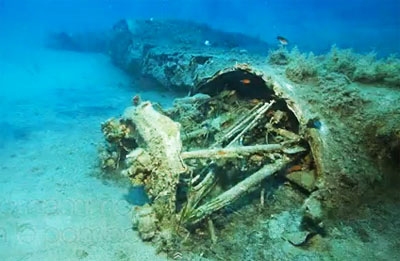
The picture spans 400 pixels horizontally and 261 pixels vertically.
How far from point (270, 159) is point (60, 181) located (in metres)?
3.42

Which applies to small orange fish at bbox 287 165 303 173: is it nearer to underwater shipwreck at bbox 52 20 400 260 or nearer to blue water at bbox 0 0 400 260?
underwater shipwreck at bbox 52 20 400 260

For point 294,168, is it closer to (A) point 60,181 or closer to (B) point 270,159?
(B) point 270,159

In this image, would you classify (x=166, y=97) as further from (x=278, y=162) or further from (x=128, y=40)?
(x=278, y=162)

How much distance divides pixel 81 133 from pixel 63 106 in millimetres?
2823

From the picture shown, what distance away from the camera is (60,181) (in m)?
6.04

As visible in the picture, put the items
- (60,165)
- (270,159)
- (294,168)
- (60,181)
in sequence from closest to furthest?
1. (270,159)
2. (294,168)
3. (60,181)
4. (60,165)

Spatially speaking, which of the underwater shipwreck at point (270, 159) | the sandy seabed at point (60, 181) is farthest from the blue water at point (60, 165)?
the underwater shipwreck at point (270, 159)

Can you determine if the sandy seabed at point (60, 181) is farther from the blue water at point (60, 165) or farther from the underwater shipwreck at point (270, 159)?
the underwater shipwreck at point (270, 159)

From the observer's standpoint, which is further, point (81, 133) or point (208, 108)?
point (81, 133)

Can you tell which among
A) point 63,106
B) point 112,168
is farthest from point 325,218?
point 63,106

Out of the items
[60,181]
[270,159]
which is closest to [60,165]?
[60,181]

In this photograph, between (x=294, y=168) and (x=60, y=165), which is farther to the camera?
(x=60, y=165)

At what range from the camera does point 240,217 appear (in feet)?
15.5

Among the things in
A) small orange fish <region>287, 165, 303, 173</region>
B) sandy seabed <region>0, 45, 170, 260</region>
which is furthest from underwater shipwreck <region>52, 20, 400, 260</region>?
sandy seabed <region>0, 45, 170, 260</region>
